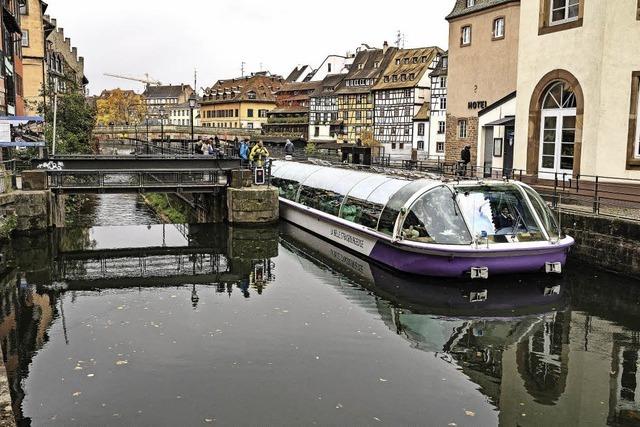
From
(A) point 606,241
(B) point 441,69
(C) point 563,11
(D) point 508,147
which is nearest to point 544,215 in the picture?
(A) point 606,241

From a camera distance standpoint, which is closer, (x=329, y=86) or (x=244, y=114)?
(x=329, y=86)

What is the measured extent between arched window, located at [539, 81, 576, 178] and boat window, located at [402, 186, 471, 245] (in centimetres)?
830

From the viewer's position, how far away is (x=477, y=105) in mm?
35188

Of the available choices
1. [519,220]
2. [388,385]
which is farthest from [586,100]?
[388,385]

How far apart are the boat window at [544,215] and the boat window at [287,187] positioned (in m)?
10.2

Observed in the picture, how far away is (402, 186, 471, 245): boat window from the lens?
46.9 ft

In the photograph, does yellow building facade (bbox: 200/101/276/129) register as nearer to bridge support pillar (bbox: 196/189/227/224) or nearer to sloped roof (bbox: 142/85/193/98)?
sloped roof (bbox: 142/85/193/98)

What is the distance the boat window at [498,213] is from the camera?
47.5ft

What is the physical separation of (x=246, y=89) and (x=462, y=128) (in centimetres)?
8469

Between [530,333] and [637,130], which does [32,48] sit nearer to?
[637,130]

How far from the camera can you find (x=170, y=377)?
29.4 feet

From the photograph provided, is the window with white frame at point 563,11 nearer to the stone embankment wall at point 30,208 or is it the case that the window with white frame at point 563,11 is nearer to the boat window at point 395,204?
the boat window at point 395,204

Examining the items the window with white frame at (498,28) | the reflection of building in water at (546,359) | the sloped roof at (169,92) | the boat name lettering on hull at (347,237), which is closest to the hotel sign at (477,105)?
the window with white frame at (498,28)

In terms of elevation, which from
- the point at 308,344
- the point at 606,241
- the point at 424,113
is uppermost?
the point at 424,113
